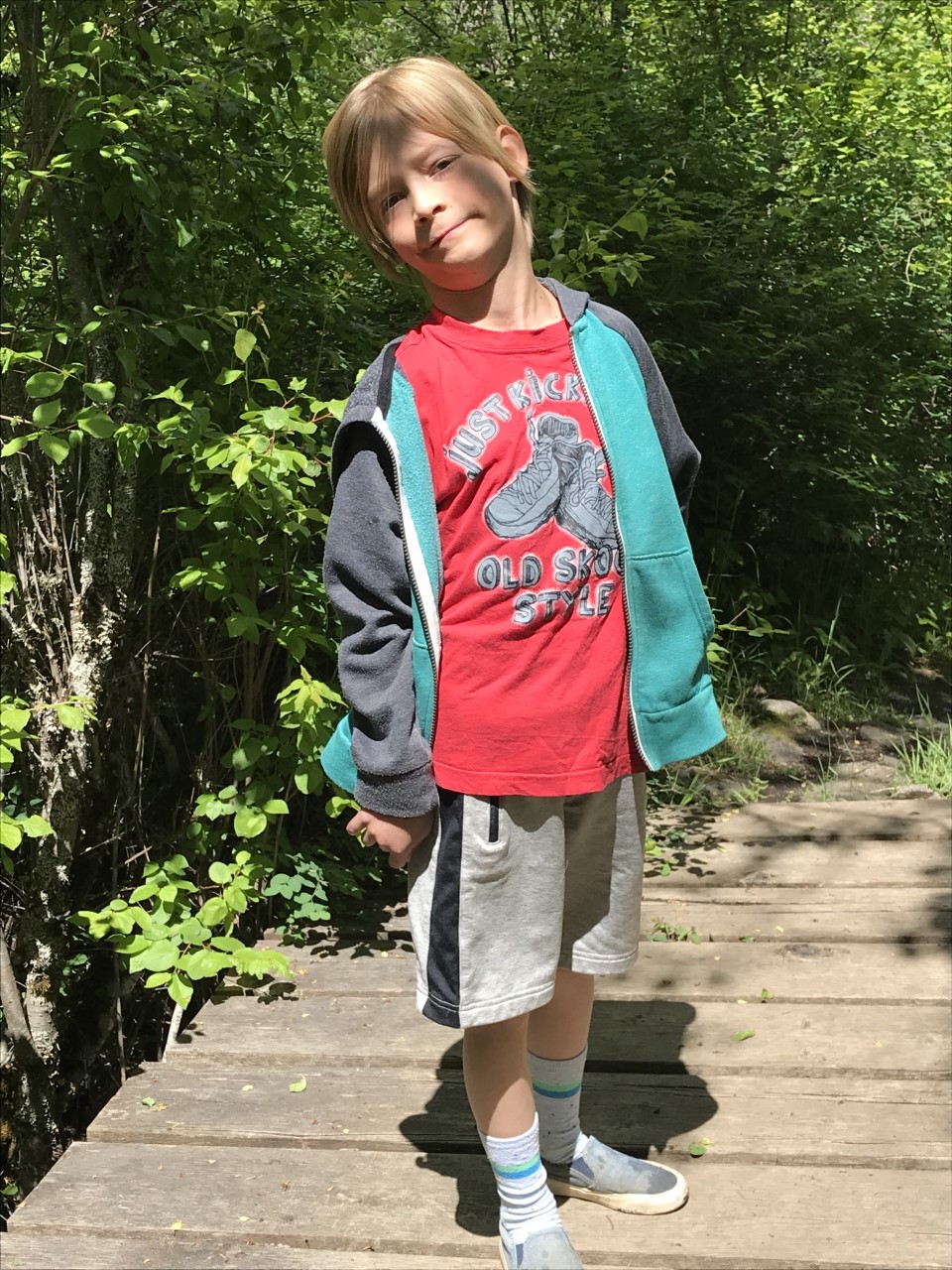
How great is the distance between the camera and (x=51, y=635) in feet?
10.0

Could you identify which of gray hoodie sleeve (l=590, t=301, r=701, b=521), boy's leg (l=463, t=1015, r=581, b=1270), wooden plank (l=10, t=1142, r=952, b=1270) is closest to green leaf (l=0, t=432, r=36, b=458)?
gray hoodie sleeve (l=590, t=301, r=701, b=521)

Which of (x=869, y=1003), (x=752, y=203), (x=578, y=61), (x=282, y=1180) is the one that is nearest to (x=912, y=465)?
(x=752, y=203)

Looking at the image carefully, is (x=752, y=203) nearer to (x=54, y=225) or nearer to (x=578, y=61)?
(x=578, y=61)

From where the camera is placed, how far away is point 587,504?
179 cm

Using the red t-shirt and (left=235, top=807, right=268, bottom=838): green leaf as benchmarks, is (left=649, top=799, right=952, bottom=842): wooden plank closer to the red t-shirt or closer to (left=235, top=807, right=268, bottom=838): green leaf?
(left=235, top=807, right=268, bottom=838): green leaf

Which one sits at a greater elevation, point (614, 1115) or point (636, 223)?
point (636, 223)

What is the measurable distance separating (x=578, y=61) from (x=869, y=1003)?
4434 millimetres

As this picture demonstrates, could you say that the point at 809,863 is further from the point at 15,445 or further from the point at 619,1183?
the point at 15,445

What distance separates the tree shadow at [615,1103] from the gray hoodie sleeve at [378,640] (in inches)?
33.1

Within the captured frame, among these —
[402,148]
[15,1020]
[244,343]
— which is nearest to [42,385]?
[244,343]

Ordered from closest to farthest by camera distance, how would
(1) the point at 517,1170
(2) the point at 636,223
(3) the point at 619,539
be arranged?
1. (3) the point at 619,539
2. (1) the point at 517,1170
3. (2) the point at 636,223

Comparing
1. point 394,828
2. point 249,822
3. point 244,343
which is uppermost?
point 244,343

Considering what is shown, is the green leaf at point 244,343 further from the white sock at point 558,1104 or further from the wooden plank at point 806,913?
the wooden plank at point 806,913

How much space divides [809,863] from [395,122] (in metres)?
2.51
